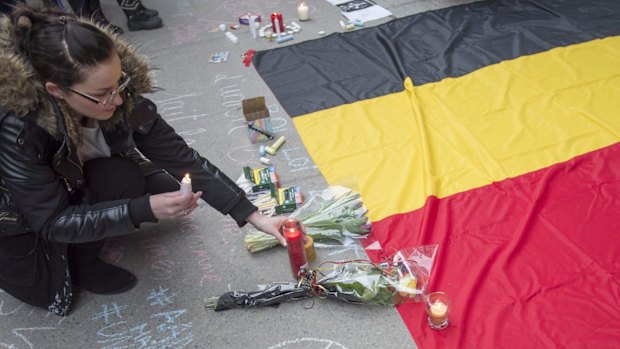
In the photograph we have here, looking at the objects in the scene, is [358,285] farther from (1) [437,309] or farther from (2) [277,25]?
(2) [277,25]

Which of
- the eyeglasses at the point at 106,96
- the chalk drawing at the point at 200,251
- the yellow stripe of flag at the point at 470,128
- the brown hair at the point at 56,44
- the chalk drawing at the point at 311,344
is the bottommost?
the chalk drawing at the point at 200,251

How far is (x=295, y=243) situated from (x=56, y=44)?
889 mm

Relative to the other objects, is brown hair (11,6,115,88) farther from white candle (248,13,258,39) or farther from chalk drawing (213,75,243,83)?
white candle (248,13,258,39)

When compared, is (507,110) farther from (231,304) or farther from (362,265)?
(231,304)

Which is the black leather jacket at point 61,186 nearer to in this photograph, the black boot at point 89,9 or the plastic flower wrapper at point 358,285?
the plastic flower wrapper at point 358,285

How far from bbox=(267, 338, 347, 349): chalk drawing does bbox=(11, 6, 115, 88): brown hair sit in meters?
0.97

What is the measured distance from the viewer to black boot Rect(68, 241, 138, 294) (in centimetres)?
177

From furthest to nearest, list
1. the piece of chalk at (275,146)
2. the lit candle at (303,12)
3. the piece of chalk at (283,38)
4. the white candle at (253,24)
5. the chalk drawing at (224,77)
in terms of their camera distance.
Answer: the lit candle at (303,12), the white candle at (253,24), the piece of chalk at (283,38), the chalk drawing at (224,77), the piece of chalk at (275,146)

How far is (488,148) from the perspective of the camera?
225 cm

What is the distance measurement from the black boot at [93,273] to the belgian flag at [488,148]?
911 mm

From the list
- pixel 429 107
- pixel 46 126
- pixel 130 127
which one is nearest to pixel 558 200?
pixel 429 107

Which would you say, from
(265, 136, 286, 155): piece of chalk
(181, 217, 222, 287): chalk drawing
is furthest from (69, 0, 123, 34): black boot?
(181, 217, 222, 287): chalk drawing

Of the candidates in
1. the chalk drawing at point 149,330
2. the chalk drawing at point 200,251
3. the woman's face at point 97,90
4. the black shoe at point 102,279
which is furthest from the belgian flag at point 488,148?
the woman's face at point 97,90

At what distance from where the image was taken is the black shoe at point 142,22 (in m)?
3.97
